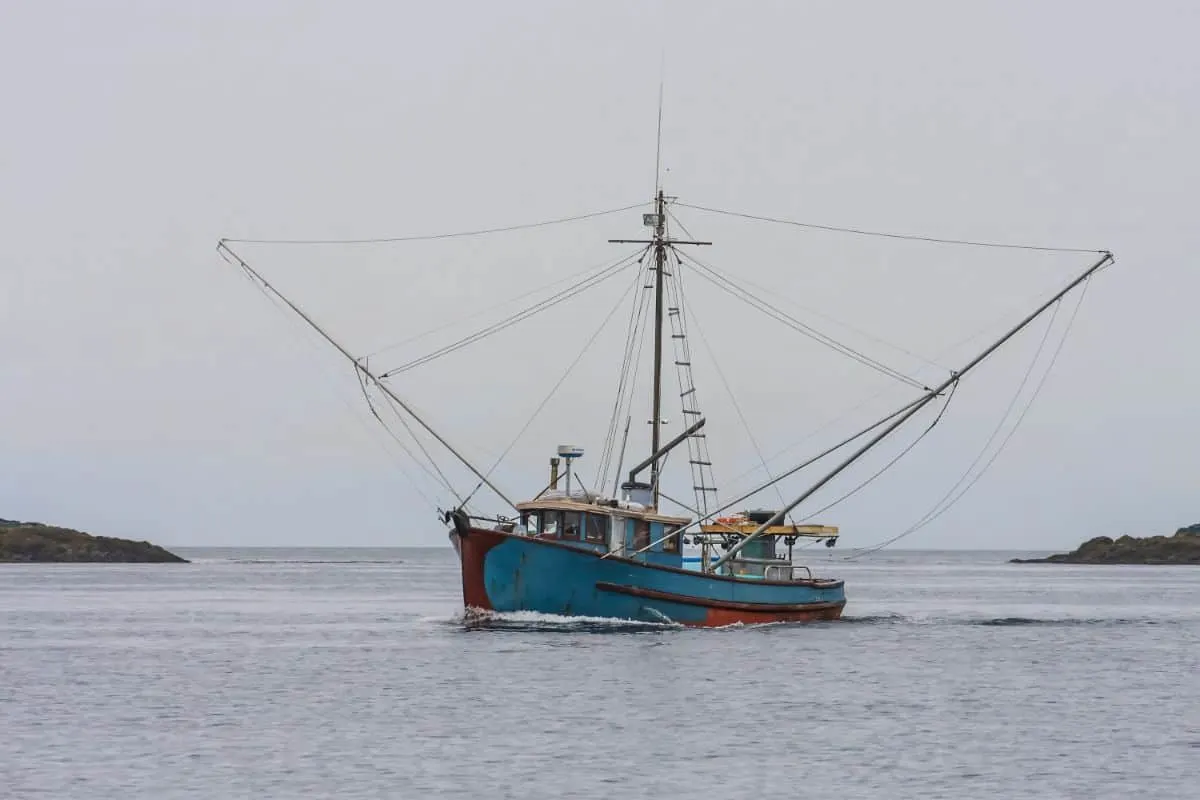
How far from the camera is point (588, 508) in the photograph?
56.9 metres

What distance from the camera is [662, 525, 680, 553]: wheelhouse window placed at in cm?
5897

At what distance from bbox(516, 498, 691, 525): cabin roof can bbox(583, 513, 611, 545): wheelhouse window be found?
0.25 metres

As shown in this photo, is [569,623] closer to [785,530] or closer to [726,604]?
[726,604]

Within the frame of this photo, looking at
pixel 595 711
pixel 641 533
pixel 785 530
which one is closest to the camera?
pixel 595 711

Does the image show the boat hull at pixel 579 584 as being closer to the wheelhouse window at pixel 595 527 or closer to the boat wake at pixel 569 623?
the boat wake at pixel 569 623

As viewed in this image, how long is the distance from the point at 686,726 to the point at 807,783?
7.43 metres

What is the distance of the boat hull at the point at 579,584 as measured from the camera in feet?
185

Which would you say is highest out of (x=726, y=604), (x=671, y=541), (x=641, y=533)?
(x=641, y=533)

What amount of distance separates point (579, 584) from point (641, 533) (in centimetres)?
296

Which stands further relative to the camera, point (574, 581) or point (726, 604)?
point (726, 604)

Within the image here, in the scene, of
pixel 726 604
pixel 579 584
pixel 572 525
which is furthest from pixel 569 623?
pixel 726 604

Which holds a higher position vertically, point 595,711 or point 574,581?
point 574,581

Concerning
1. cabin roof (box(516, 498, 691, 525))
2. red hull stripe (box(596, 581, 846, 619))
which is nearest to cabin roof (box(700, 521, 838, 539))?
red hull stripe (box(596, 581, 846, 619))

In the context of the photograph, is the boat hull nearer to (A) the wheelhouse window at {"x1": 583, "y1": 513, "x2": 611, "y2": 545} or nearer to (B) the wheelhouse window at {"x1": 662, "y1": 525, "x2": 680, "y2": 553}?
(A) the wheelhouse window at {"x1": 583, "y1": 513, "x2": 611, "y2": 545}
